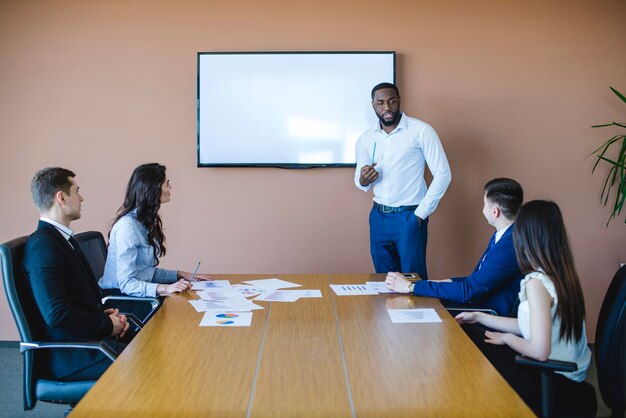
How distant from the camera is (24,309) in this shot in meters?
2.21

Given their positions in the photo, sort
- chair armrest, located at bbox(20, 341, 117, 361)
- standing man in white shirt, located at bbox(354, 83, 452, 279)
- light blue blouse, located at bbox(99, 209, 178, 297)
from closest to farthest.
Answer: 1. chair armrest, located at bbox(20, 341, 117, 361)
2. light blue blouse, located at bbox(99, 209, 178, 297)
3. standing man in white shirt, located at bbox(354, 83, 452, 279)

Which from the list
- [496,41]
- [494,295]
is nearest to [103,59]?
[496,41]

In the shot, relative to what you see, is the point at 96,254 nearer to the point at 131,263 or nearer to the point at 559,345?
the point at 131,263

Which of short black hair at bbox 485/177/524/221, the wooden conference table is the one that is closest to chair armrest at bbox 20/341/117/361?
the wooden conference table

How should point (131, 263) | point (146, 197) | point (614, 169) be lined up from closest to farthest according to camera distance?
point (131, 263), point (146, 197), point (614, 169)

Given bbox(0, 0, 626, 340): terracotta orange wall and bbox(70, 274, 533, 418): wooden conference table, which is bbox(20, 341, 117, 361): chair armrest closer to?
bbox(70, 274, 533, 418): wooden conference table

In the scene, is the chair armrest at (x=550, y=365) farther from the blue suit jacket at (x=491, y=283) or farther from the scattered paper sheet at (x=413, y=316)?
the blue suit jacket at (x=491, y=283)

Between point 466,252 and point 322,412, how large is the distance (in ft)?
9.99

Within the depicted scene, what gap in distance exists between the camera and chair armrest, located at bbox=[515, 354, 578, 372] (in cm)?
190

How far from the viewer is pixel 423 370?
180 centimetres

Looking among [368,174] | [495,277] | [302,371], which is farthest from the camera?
[368,174]

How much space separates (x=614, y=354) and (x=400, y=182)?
6.08 ft

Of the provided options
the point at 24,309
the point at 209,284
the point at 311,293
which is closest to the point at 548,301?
the point at 311,293

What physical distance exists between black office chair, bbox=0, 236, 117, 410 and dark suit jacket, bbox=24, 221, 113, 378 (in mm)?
37
